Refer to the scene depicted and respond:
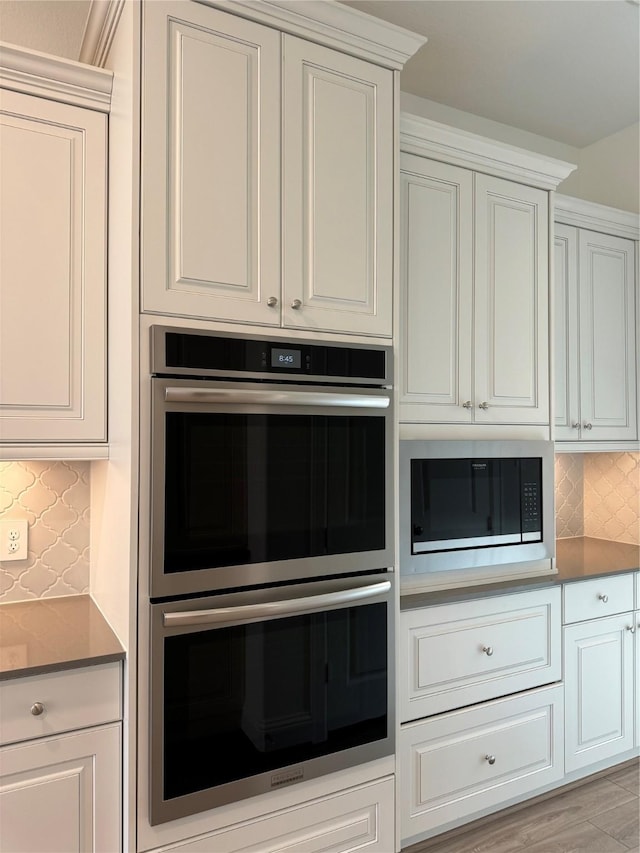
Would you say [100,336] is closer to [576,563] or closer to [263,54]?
[263,54]

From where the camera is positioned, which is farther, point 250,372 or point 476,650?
point 476,650

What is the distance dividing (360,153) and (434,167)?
47 centimetres

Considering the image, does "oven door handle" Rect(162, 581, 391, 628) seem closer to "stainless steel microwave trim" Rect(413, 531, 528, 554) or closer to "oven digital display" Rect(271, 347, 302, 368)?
"stainless steel microwave trim" Rect(413, 531, 528, 554)

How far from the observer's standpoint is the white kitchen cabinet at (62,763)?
1.44 meters

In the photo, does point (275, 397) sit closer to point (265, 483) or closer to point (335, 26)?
point (265, 483)

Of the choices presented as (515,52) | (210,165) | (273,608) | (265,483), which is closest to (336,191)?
(210,165)

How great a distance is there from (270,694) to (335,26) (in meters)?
1.88

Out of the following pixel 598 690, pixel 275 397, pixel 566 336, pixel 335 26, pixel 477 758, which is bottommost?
pixel 477 758

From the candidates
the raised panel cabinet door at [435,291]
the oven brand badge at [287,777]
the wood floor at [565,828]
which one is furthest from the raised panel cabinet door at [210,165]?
the wood floor at [565,828]

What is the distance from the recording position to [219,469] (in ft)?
5.16

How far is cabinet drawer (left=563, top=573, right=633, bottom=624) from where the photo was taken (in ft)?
8.04

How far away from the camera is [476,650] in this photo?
2.17m

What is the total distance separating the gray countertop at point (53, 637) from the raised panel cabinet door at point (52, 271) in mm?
533

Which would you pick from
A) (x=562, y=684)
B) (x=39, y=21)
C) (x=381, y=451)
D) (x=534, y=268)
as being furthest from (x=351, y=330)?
(x=562, y=684)
